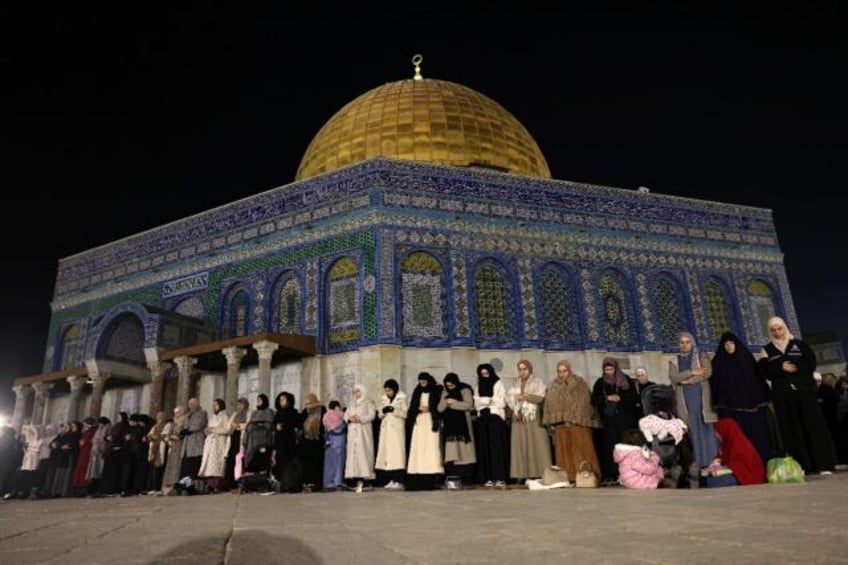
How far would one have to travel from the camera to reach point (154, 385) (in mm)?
13125

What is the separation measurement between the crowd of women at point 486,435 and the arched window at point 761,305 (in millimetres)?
8536

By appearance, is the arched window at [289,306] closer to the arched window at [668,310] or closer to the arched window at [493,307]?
the arched window at [493,307]

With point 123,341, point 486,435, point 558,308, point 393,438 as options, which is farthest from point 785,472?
point 123,341

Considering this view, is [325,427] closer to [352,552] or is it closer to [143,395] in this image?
[352,552]

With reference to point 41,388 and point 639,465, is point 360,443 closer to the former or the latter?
point 639,465

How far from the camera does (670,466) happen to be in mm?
5488

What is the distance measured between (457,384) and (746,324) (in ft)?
37.1

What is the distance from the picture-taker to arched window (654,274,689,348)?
1455 cm

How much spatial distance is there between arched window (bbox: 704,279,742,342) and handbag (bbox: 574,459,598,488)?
10407mm

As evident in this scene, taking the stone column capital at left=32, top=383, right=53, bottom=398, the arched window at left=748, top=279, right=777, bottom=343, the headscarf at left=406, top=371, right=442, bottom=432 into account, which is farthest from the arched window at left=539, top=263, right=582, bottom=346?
the stone column capital at left=32, top=383, right=53, bottom=398

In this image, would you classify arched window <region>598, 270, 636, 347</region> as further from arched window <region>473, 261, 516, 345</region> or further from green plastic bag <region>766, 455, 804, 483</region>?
green plastic bag <region>766, 455, 804, 483</region>

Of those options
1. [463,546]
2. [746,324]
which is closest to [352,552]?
[463,546]

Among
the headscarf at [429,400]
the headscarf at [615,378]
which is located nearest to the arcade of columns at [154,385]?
the headscarf at [429,400]

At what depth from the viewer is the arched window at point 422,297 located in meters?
12.4
